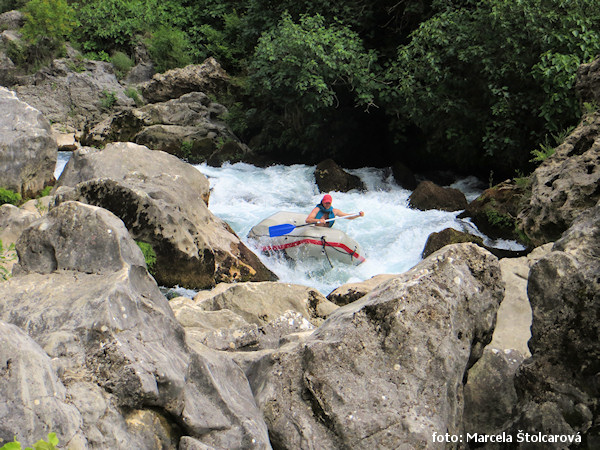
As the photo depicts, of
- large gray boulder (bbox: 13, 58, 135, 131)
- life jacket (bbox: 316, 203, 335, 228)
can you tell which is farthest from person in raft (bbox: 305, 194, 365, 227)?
large gray boulder (bbox: 13, 58, 135, 131)

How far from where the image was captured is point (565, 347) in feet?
10.8

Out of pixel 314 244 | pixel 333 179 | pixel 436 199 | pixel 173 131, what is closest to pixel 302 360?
pixel 314 244

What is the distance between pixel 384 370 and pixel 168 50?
16187 millimetres

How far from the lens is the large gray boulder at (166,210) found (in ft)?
22.6

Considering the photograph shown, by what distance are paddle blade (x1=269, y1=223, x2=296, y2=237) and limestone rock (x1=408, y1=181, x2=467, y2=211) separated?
2902 mm

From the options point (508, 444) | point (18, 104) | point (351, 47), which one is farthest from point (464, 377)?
point (351, 47)

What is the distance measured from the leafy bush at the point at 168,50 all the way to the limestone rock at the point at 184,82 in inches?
62.8

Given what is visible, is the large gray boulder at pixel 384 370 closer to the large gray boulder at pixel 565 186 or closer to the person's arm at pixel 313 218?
the large gray boulder at pixel 565 186

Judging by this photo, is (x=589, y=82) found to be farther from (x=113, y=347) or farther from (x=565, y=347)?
(x=113, y=347)

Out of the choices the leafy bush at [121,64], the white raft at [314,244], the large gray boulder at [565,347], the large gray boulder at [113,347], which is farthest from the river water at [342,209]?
the leafy bush at [121,64]

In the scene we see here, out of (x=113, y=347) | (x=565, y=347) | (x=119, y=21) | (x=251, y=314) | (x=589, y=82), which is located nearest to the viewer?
(x=113, y=347)

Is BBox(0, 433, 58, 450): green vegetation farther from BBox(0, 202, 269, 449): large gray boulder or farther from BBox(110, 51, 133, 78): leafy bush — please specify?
BBox(110, 51, 133, 78): leafy bush

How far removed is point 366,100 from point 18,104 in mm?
6405

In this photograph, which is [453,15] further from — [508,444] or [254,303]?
[508,444]
